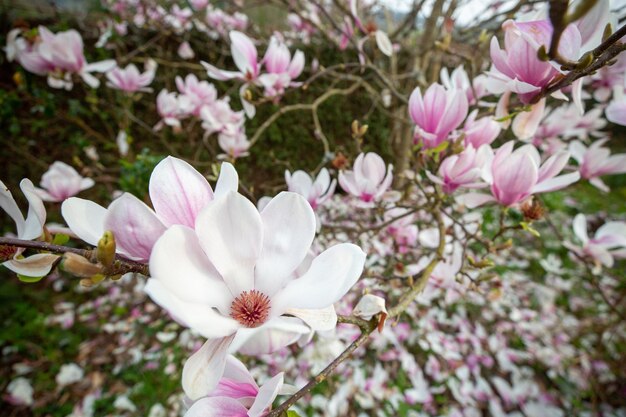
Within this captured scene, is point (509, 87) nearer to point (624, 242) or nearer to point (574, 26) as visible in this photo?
point (574, 26)

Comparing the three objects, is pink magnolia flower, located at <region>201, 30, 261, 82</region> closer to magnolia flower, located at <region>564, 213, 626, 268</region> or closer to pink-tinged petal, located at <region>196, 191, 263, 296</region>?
pink-tinged petal, located at <region>196, 191, 263, 296</region>

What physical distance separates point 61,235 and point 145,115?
3440 mm

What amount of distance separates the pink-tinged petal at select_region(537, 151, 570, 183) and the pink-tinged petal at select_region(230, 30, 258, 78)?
79cm

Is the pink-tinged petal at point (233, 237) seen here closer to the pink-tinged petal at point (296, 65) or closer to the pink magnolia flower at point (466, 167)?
the pink magnolia flower at point (466, 167)

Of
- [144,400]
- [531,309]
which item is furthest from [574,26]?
[531,309]

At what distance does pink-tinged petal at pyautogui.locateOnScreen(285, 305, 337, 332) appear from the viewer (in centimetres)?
37

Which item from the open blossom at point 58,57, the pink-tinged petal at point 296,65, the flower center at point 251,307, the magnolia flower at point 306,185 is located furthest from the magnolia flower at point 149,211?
the open blossom at point 58,57

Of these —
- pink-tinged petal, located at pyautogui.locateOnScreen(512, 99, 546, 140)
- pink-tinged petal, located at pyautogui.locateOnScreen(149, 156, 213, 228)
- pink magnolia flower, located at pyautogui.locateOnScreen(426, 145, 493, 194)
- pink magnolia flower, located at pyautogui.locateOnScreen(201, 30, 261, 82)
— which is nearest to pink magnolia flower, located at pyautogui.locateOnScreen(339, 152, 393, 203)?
pink magnolia flower, located at pyautogui.locateOnScreen(426, 145, 493, 194)

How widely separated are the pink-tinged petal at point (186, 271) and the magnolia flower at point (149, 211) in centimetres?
4

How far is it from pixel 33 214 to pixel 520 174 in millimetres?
803

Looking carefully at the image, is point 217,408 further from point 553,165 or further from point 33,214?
point 553,165

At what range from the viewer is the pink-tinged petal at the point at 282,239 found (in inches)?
15.9

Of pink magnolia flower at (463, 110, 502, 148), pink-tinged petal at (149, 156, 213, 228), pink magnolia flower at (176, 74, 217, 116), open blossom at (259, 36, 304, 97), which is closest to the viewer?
pink-tinged petal at (149, 156, 213, 228)

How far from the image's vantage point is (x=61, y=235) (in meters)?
0.45
